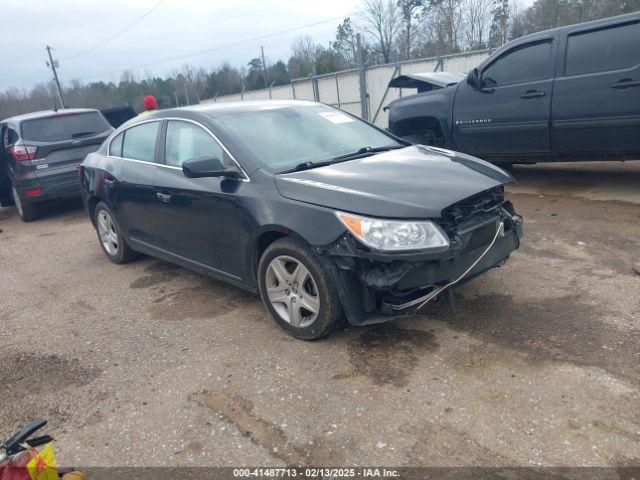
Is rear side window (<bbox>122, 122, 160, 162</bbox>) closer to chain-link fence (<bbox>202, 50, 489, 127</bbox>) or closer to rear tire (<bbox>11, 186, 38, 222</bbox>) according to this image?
rear tire (<bbox>11, 186, 38, 222</bbox>)

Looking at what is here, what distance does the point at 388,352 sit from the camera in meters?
3.26

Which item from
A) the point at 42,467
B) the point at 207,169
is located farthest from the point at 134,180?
the point at 42,467

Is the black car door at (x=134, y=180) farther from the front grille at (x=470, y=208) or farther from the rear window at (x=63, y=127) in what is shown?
the rear window at (x=63, y=127)

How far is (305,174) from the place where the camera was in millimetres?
3492

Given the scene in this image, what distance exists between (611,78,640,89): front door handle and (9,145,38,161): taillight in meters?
8.03

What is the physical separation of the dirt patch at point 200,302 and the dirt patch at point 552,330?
1.65 m

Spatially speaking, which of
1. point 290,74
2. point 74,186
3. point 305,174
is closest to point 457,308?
point 305,174

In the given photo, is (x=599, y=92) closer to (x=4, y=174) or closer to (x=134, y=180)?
(x=134, y=180)

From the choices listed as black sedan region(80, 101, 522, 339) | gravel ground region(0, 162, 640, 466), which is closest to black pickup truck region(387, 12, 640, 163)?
gravel ground region(0, 162, 640, 466)

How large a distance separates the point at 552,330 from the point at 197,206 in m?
2.70

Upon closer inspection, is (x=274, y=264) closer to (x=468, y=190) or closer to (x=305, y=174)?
(x=305, y=174)

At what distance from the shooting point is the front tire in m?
3.20

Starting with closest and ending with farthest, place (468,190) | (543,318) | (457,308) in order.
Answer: (468,190)
(543,318)
(457,308)

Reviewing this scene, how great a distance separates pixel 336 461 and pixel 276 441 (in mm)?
341
